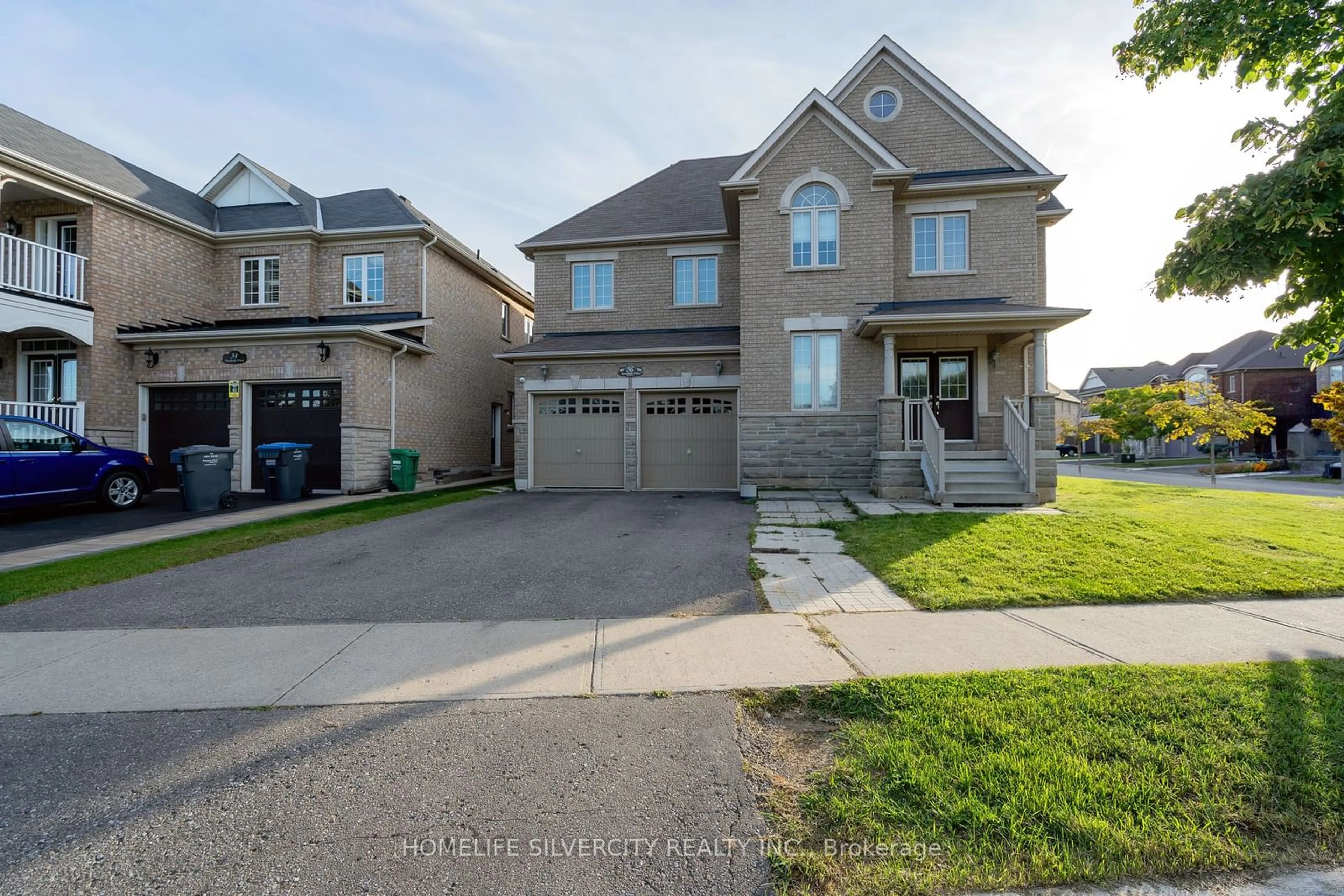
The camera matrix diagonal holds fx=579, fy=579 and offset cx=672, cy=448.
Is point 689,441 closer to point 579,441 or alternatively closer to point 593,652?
point 579,441

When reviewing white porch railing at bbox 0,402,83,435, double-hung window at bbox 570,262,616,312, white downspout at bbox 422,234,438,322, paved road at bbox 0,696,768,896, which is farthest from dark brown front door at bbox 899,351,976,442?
white porch railing at bbox 0,402,83,435

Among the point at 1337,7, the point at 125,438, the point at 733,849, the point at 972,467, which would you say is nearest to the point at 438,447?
the point at 125,438

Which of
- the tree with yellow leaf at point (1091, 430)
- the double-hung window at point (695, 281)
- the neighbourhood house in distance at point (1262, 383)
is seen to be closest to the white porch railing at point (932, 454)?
the double-hung window at point (695, 281)

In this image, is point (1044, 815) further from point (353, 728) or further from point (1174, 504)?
point (1174, 504)

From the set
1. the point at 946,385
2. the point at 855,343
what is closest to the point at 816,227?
the point at 855,343

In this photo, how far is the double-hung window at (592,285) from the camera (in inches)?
650

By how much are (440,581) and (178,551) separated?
404 cm

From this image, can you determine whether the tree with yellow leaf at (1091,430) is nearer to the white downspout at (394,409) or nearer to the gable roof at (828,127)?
the gable roof at (828,127)

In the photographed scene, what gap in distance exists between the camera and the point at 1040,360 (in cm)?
1166

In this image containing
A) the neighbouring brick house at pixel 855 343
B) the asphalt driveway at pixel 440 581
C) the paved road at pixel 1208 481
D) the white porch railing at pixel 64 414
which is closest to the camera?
the asphalt driveway at pixel 440 581

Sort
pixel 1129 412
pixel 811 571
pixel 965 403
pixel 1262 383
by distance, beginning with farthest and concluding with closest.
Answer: pixel 1262 383, pixel 1129 412, pixel 965 403, pixel 811 571

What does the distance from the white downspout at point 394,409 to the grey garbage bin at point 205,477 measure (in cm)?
383

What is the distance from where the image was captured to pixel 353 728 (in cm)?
308

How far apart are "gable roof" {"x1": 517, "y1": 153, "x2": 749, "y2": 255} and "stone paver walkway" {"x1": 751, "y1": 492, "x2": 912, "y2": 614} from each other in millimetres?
9315
